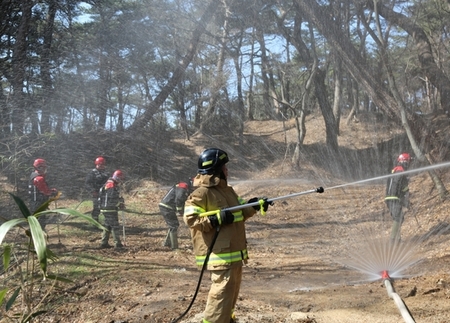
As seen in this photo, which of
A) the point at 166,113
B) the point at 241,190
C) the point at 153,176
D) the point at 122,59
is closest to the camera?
the point at 241,190

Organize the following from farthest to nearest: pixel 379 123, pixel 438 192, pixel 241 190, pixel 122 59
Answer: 1. pixel 379 123
2. pixel 122 59
3. pixel 241 190
4. pixel 438 192

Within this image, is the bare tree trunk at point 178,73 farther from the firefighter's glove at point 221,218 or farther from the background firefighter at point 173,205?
the firefighter's glove at point 221,218

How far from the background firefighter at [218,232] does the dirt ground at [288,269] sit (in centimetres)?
37

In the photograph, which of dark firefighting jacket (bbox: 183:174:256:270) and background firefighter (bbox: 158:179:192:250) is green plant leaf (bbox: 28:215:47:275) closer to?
dark firefighting jacket (bbox: 183:174:256:270)

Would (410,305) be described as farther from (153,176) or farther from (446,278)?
(153,176)

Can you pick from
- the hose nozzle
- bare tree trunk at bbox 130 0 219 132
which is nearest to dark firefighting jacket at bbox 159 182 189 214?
the hose nozzle

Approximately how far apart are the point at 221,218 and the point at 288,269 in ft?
14.3

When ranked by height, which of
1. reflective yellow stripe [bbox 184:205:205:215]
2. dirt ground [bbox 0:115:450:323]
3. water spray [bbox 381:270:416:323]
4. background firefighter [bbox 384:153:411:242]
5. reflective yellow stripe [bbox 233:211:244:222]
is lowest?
dirt ground [bbox 0:115:450:323]

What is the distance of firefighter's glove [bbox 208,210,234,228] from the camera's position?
3.70 m

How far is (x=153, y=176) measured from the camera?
1766 cm

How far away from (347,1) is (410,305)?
10.7 metres

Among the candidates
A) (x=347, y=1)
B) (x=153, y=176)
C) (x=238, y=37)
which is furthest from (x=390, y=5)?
(x=153, y=176)

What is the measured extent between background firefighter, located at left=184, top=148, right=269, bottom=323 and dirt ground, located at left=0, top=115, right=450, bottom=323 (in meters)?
0.37

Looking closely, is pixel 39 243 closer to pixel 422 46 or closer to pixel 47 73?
pixel 47 73
